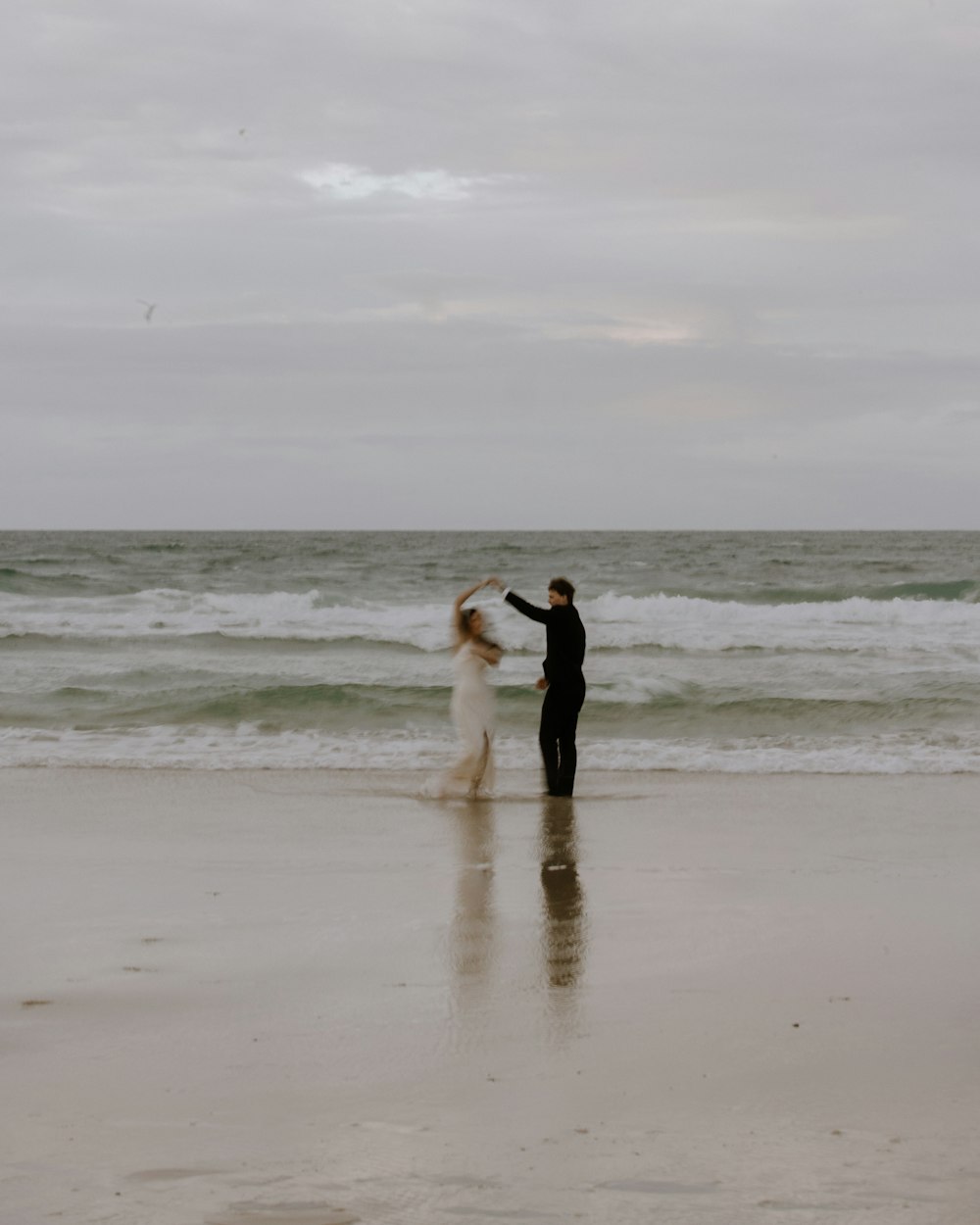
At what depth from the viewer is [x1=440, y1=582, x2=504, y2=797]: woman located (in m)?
10.0

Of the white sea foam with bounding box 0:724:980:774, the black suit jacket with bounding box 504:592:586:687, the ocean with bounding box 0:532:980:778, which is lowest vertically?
the white sea foam with bounding box 0:724:980:774

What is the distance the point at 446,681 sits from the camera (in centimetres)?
1720

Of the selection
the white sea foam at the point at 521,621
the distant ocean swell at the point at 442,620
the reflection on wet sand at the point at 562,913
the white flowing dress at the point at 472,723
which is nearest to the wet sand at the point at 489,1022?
the reflection on wet sand at the point at 562,913

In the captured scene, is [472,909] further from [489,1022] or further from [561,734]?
[561,734]

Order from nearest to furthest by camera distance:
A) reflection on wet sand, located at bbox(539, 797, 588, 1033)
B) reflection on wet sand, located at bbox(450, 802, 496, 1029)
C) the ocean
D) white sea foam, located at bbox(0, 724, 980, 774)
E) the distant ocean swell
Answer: reflection on wet sand, located at bbox(539, 797, 588, 1033), reflection on wet sand, located at bbox(450, 802, 496, 1029), white sea foam, located at bbox(0, 724, 980, 774), the ocean, the distant ocean swell

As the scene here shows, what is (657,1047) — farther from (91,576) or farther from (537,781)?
(91,576)

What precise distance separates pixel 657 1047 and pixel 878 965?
4.74 ft

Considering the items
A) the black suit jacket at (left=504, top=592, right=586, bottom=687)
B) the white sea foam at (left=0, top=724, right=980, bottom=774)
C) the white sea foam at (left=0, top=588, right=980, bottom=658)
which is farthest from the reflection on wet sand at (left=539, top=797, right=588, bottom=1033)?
the white sea foam at (left=0, top=588, right=980, bottom=658)

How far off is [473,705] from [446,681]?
7.12m

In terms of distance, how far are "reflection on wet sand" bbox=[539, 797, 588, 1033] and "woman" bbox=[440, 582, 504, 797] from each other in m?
0.70

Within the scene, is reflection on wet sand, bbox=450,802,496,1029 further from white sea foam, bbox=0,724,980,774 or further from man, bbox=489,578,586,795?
white sea foam, bbox=0,724,980,774

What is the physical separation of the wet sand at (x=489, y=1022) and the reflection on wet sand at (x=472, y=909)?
0.08 feet

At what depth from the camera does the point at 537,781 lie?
11008mm

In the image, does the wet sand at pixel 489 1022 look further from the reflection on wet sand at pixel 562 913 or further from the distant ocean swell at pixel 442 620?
the distant ocean swell at pixel 442 620
